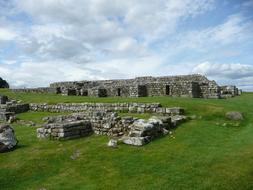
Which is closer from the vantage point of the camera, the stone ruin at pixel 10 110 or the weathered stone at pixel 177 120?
the weathered stone at pixel 177 120

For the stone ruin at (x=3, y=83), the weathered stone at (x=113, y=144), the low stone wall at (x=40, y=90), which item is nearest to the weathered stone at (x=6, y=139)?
the weathered stone at (x=113, y=144)

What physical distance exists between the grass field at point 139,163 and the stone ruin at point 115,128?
622mm

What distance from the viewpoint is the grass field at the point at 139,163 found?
44.3ft

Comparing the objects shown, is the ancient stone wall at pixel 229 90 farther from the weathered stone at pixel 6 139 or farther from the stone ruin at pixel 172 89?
the weathered stone at pixel 6 139

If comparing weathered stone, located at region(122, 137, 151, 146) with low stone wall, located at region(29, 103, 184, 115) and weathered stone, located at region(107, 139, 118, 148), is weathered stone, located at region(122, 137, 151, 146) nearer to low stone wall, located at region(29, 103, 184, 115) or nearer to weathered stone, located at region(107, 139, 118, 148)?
weathered stone, located at region(107, 139, 118, 148)

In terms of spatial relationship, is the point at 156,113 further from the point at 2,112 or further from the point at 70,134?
the point at 2,112

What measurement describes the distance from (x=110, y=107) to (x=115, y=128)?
1055cm

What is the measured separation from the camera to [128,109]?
97.6 ft

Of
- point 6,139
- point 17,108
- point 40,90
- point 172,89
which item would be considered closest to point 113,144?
point 6,139

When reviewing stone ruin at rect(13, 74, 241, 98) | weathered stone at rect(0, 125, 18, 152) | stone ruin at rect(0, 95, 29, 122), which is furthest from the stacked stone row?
stone ruin at rect(13, 74, 241, 98)

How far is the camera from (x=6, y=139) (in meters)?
18.6

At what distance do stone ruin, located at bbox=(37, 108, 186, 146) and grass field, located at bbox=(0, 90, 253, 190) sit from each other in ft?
2.04

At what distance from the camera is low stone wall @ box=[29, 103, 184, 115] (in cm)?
2705

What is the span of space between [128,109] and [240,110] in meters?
9.29
